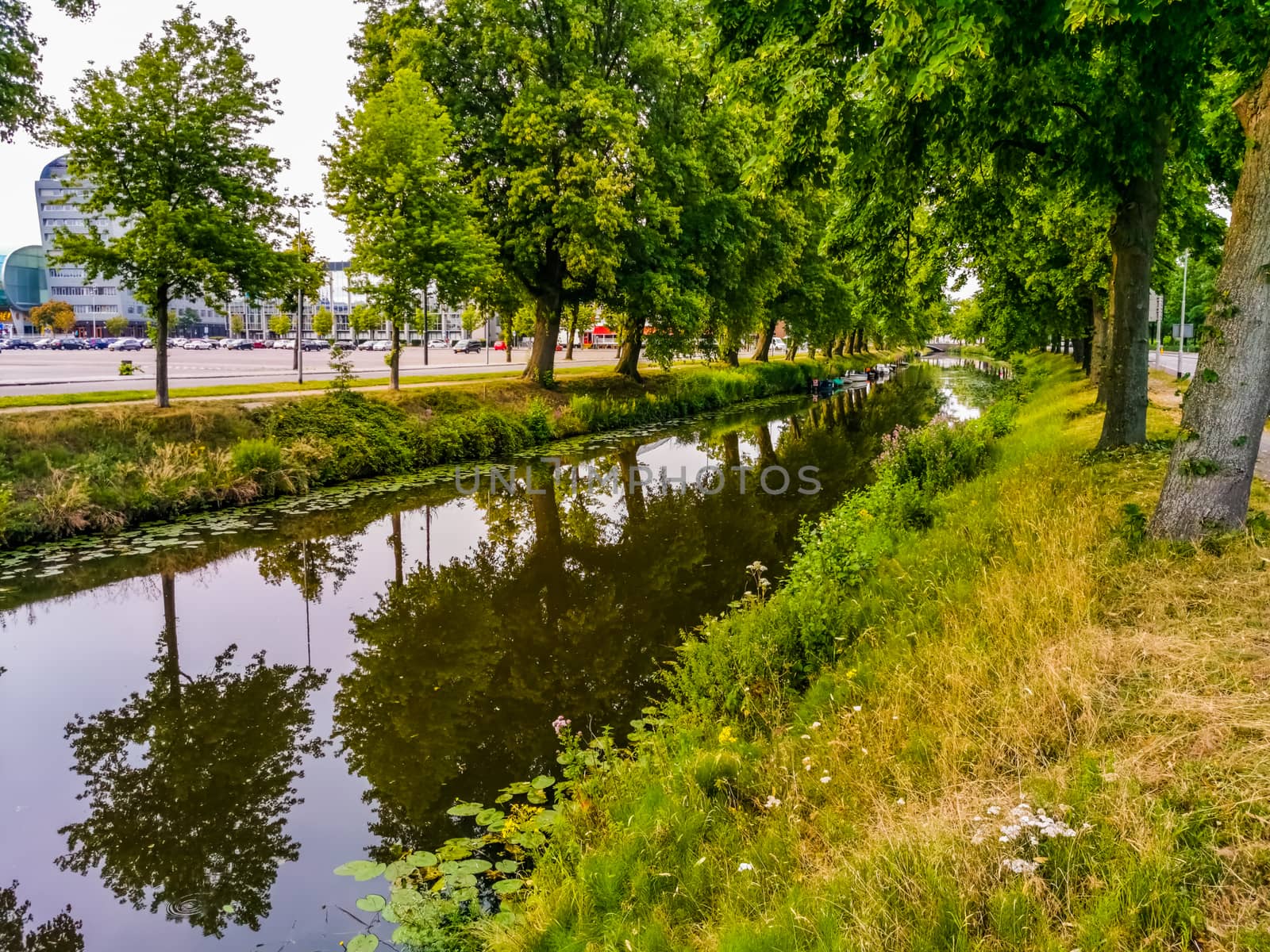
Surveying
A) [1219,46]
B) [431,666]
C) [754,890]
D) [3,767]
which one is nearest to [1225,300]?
[1219,46]

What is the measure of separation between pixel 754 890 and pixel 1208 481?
5581 millimetres

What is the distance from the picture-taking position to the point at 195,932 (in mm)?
5039

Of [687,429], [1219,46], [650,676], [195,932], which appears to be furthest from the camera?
[687,429]

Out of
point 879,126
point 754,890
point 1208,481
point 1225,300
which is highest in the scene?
point 879,126

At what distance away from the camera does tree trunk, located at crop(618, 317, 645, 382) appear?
34312 mm

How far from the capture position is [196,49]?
56.5 ft

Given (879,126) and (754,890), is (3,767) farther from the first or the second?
(879,126)

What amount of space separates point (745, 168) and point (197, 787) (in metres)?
8.35

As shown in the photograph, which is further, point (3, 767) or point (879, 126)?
point (879, 126)

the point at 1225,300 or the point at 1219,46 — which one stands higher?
the point at 1219,46

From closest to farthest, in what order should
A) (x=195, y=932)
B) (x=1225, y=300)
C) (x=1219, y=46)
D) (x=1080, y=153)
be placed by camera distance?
1. (x=195, y=932)
2. (x=1225, y=300)
3. (x=1219, y=46)
4. (x=1080, y=153)

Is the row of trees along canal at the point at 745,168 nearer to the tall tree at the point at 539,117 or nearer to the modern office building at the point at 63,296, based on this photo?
the tall tree at the point at 539,117

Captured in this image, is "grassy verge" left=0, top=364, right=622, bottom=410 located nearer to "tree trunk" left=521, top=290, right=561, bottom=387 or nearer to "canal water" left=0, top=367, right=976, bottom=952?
"tree trunk" left=521, top=290, right=561, bottom=387

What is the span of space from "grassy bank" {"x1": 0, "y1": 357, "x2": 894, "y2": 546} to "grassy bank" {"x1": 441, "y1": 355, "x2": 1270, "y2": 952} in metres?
11.7
